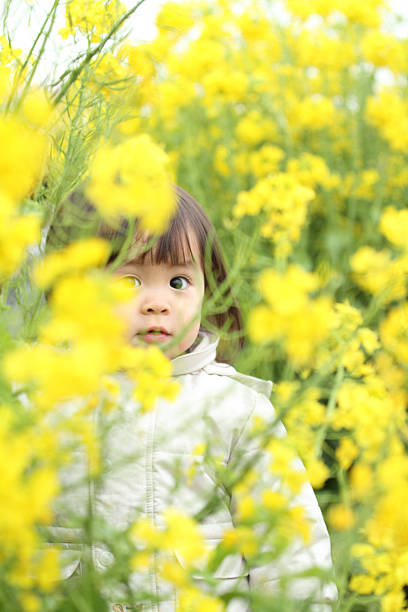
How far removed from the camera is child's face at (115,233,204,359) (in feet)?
3.06

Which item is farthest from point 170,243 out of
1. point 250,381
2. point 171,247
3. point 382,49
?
point 382,49

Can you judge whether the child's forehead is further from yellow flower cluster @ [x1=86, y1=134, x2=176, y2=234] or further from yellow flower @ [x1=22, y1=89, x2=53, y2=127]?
yellow flower cluster @ [x1=86, y1=134, x2=176, y2=234]

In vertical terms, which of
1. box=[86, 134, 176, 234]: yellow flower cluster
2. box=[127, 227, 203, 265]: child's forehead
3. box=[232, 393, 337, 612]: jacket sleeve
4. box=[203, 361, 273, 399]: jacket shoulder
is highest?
box=[86, 134, 176, 234]: yellow flower cluster

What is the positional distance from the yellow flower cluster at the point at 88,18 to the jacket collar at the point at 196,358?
0.41 meters

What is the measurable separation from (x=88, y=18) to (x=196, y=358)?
0.45m

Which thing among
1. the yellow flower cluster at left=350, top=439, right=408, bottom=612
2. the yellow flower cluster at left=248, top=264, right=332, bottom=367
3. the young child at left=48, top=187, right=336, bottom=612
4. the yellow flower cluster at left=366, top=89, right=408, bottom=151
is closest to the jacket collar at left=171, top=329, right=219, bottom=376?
the young child at left=48, top=187, right=336, bottom=612

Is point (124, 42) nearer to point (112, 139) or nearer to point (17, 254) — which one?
point (112, 139)

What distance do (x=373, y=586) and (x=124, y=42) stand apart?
708mm

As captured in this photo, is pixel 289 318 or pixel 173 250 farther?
pixel 173 250

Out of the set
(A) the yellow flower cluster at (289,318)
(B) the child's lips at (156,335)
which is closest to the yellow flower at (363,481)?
(A) the yellow flower cluster at (289,318)

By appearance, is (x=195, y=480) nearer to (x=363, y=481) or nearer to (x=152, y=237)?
(x=152, y=237)

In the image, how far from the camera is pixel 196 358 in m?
1.04

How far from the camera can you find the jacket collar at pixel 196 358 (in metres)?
1.03

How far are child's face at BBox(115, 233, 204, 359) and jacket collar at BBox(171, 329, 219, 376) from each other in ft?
0.05
